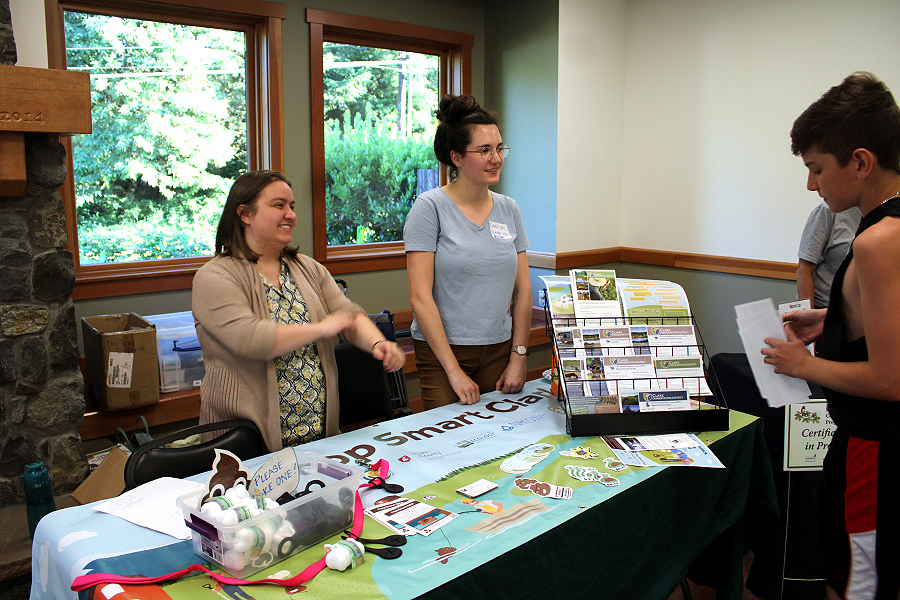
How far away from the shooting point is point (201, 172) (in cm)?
343

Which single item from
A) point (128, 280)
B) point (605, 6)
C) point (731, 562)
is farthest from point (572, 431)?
point (605, 6)

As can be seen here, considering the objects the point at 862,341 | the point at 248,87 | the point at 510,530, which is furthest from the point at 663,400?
the point at 248,87

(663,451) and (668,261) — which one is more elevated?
(668,261)

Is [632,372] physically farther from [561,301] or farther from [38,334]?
[38,334]

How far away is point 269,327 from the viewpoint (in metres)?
1.65

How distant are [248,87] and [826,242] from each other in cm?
302

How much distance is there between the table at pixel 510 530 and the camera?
1050 millimetres

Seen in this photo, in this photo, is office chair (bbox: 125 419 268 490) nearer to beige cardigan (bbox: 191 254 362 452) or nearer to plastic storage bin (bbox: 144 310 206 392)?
beige cardigan (bbox: 191 254 362 452)

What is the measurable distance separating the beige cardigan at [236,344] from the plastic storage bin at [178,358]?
1320mm

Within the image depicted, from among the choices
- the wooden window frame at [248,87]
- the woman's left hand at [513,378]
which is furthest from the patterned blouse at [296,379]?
the wooden window frame at [248,87]

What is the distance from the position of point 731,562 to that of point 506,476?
0.81 metres

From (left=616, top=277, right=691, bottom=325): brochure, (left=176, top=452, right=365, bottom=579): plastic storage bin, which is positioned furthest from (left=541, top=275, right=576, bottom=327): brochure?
(left=176, top=452, right=365, bottom=579): plastic storage bin

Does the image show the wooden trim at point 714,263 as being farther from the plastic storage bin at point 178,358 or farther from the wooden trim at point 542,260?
the plastic storage bin at point 178,358

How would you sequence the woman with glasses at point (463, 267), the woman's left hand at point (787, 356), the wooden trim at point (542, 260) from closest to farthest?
the woman's left hand at point (787, 356) < the woman with glasses at point (463, 267) < the wooden trim at point (542, 260)
